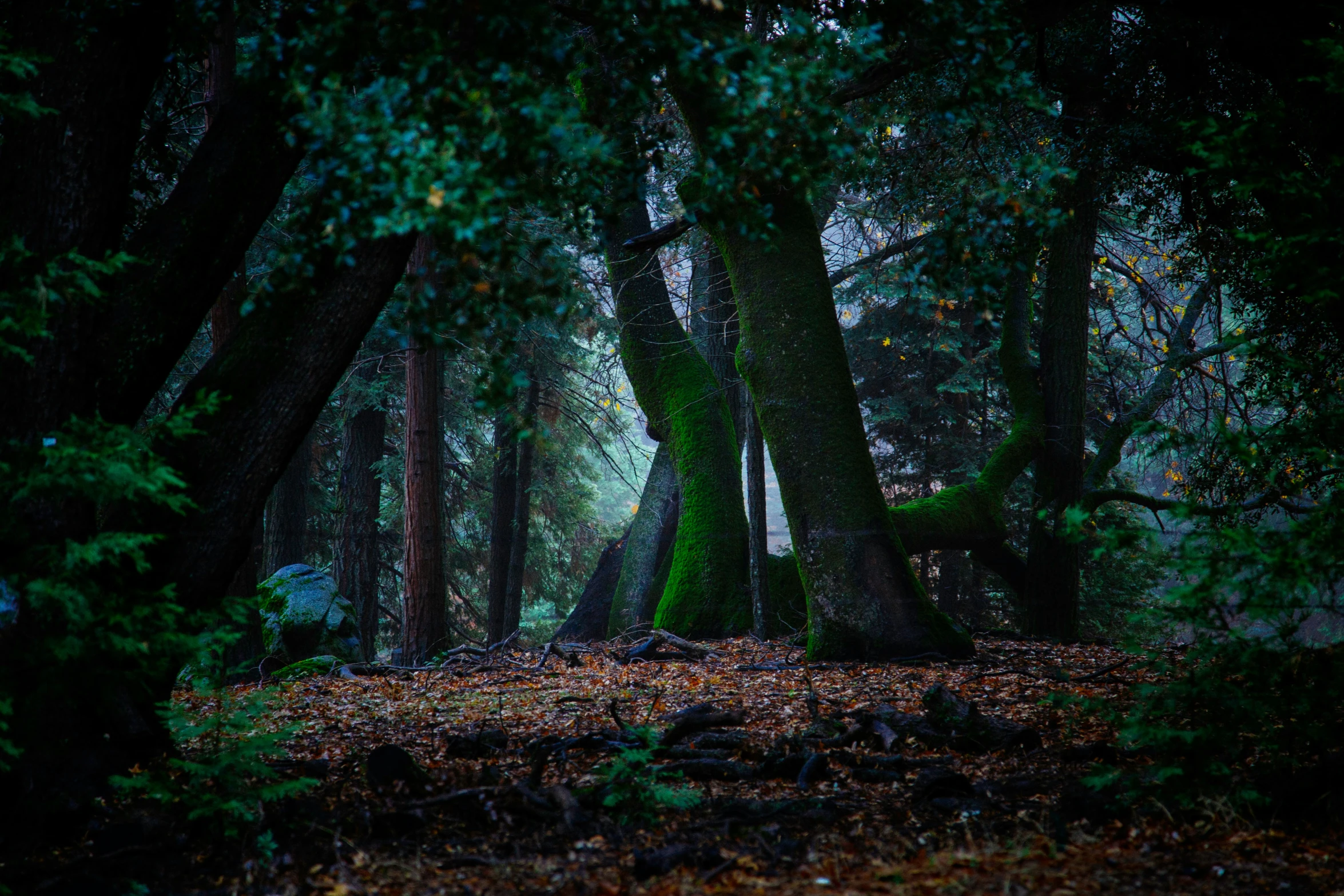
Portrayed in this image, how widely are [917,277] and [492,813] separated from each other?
3.27 meters

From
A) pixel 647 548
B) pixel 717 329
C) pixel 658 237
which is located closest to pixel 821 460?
pixel 658 237

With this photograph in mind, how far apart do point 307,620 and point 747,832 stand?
24.0 ft

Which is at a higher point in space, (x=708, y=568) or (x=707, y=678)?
(x=708, y=568)

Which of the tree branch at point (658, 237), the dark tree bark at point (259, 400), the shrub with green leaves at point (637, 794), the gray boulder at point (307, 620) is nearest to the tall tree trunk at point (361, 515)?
the gray boulder at point (307, 620)

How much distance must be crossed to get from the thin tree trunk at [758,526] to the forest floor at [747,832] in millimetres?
2909

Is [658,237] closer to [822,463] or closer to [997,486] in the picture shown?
[822,463]

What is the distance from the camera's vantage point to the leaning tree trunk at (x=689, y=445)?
32.8 ft

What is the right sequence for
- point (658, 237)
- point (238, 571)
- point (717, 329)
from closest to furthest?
point (658, 237) → point (238, 571) → point (717, 329)

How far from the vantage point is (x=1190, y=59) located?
22.9 ft

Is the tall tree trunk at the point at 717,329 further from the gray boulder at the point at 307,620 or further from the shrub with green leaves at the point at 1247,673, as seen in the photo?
the shrub with green leaves at the point at 1247,673

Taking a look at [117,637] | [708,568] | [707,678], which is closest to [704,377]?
[708,568]

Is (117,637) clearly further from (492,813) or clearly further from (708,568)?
(708,568)

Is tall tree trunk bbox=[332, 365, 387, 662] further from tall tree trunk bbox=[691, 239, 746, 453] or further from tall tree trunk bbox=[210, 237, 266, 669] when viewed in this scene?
tall tree trunk bbox=[691, 239, 746, 453]

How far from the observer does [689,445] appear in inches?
425
